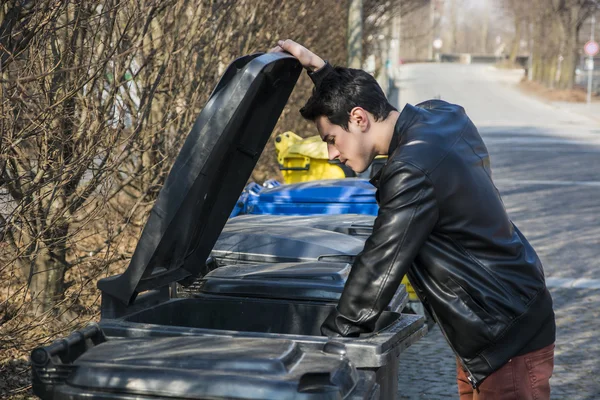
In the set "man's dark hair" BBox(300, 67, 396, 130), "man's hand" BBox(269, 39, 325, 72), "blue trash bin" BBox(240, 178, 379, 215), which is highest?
"man's hand" BBox(269, 39, 325, 72)

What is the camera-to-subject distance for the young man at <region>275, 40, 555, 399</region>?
2.59 meters

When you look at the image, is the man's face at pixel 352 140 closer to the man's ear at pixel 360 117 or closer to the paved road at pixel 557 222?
the man's ear at pixel 360 117

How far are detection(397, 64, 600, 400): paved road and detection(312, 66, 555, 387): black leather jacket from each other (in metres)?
2.89

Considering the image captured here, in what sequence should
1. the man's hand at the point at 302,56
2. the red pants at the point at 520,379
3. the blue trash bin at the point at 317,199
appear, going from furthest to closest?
1. the blue trash bin at the point at 317,199
2. the man's hand at the point at 302,56
3. the red pants at the point at 520,379

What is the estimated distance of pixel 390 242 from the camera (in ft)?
8.45

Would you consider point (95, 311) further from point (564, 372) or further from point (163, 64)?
point (564, 372)

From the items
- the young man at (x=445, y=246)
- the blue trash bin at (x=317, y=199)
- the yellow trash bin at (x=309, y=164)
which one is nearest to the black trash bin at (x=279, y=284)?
the young man at (x=445, y=246)

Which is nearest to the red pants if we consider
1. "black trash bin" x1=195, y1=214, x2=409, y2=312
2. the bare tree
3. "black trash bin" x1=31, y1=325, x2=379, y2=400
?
"black trash bin" x1=31, y1=325, x2=379, y2=400

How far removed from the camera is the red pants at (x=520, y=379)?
2742 millimetres

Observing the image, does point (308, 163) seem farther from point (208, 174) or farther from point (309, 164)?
point (208, 174)

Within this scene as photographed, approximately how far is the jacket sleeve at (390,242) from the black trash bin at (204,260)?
0.11m

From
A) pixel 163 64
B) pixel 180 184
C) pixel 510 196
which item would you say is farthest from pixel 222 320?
pixel 510 196

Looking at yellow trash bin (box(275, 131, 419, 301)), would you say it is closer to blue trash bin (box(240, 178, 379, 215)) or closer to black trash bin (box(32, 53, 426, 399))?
blue trash bin (box(240, 178, 379, 215))

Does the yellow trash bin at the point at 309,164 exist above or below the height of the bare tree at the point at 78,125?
below
